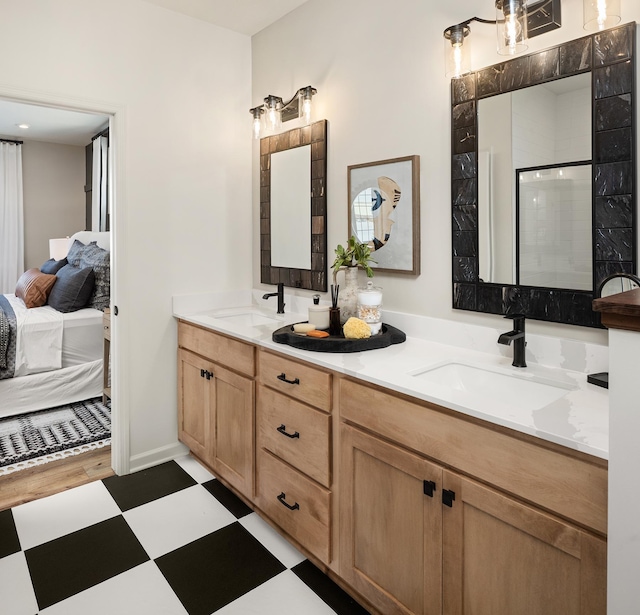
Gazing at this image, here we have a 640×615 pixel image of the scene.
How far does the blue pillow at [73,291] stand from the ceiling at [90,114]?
128 cm

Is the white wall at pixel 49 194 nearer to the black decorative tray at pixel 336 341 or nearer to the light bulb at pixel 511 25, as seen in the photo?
the black decorative tray at pixel 336 341

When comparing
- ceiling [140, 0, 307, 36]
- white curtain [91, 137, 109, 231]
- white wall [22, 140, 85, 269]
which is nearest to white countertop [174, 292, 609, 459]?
ceiling [140, 0, 307, 36]

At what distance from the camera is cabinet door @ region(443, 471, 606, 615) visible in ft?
3.42

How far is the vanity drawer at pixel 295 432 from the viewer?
1728mm

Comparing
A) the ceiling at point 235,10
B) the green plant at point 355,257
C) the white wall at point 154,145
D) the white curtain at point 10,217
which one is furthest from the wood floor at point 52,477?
the white curtain at point 10,217

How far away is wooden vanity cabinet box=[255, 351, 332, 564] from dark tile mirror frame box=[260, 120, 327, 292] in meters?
0.70

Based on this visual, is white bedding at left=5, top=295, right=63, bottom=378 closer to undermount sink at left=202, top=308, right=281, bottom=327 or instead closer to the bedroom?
the bedroom

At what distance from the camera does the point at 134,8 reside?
2506mm

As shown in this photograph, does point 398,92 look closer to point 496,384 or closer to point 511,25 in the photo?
point 511,25

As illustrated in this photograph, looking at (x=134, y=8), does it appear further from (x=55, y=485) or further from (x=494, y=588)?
(x=494, y=588)

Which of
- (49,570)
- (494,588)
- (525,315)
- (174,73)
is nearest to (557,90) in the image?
(525,315)

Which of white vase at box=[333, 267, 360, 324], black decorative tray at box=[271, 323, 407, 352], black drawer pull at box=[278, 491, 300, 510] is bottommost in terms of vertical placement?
black drawer pull at box=[278, 491, 300, 510]

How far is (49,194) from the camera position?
6.25m

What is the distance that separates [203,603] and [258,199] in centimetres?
214
